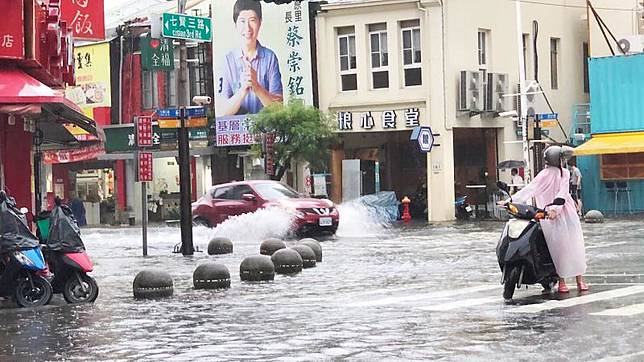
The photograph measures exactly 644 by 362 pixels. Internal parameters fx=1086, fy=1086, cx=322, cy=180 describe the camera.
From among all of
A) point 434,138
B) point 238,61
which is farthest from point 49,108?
point 238,61

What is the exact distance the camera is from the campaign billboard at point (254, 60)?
41.1 meters

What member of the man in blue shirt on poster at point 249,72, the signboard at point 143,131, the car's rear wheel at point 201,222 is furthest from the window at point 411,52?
the signboard at point 143,131

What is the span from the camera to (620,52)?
135ft

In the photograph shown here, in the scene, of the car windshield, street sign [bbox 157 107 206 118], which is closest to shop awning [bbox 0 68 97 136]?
street sign [bbox 157 107 206 118]

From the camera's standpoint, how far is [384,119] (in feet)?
128

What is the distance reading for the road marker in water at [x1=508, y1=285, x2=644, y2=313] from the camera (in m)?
11.6

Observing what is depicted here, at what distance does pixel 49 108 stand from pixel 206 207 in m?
15.2

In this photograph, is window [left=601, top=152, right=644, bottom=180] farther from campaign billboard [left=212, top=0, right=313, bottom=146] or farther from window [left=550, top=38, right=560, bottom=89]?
campaign billboard [left=212, top=0, right=313, bottom=146]

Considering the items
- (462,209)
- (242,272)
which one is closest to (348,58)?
(462,209)

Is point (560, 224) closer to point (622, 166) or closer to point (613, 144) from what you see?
point (613, 144)

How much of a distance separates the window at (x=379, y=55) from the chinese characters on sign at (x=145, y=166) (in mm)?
17001

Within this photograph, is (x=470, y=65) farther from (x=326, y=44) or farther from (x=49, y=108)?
(x=49, y=108)

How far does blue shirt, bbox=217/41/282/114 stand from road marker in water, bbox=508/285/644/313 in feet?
96.6

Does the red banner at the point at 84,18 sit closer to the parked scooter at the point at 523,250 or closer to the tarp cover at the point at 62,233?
the tarp cover at the point at 62,233
